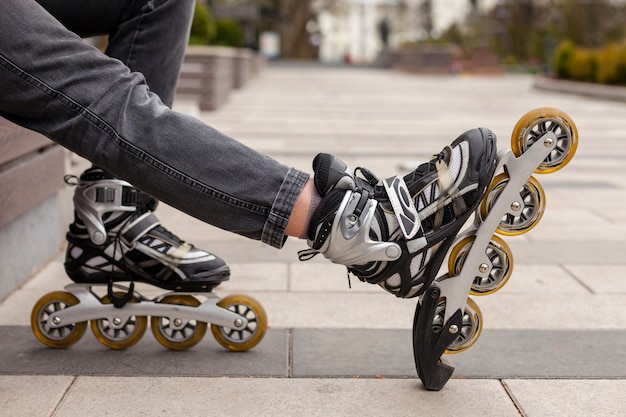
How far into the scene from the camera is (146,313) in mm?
2074

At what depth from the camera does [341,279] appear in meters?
3.02

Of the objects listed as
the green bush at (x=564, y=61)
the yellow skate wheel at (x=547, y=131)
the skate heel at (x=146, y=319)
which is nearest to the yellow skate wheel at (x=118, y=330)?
the skate heel at (x=146, y=319)

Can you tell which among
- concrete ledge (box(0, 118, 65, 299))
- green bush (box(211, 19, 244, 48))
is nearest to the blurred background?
green bush (box(211, 19, 244, 48))

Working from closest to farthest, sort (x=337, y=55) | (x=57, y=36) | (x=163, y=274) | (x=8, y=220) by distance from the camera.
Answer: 1. (x=57, y=36)
2. (x=163, y=274)
3. (x=8, y=220)
4. (x=337, y=55)

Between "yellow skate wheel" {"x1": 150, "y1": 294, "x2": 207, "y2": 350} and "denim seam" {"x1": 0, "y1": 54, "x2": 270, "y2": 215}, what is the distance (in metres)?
0.55

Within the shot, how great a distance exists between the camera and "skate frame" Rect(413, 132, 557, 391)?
67.7 inches

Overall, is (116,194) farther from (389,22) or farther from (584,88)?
(389,22)

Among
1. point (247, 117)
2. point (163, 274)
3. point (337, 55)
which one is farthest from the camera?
point (337, 55)

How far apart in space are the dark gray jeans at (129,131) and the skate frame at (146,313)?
0.46 metres

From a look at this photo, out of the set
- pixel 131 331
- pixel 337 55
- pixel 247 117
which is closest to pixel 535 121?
pixel 131 331

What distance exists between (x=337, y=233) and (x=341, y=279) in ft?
4.55

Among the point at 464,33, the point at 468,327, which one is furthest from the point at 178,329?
the point at 464,33

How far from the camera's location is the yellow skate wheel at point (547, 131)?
171 cm

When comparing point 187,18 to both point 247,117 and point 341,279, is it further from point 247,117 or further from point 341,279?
point 247,117
